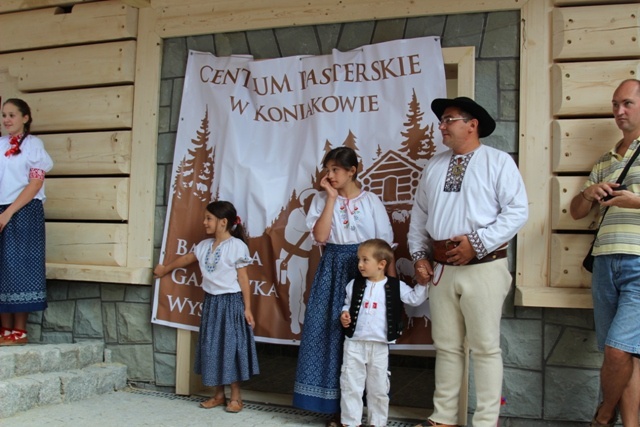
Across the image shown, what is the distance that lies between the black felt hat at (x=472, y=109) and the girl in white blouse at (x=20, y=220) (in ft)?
9.14

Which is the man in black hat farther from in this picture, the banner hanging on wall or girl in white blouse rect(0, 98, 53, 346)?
girl in white blouse rect(0, 98, 53, 346)

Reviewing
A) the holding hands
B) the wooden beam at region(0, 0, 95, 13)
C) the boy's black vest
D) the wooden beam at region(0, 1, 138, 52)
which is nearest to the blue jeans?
the boy's black vest

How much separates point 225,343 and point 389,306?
114cm

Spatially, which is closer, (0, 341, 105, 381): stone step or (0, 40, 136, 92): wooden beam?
(0, 341, 105, 381): stone step

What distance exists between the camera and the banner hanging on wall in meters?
4.13

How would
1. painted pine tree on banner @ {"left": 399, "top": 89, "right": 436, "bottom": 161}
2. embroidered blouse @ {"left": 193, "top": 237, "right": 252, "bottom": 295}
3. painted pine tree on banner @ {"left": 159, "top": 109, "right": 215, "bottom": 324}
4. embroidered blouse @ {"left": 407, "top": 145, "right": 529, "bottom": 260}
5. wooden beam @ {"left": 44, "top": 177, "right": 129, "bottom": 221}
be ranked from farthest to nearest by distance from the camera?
wooden beam @ {"left": 44, "top": 177, "right": 129, "bottom": 221} → painted pine tree on banner @ {"left": 159, "top": 109, "right": 215, "bottom": 324} → embroidered blouse @ {"left": 193, "top": 237, "right": 252, "bottom": 295} → painted pine tree on banner @ {"left": 399, "top": 89, "right": 436, "bottom": 161} → embroidered blouse @ {"left": 407, "top": 145, "right": 529, "bottom": 260}

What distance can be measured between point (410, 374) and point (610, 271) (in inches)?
95.9

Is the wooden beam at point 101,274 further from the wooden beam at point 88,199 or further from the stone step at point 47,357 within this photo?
the stone step at point 47,357

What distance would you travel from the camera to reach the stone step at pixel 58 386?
3.93 meters

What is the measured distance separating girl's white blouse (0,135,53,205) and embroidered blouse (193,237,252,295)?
1.43 metres

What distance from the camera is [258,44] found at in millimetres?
4594

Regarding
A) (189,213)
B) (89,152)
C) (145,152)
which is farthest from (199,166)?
(89,152)

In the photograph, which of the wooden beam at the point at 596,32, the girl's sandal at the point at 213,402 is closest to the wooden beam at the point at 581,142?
the wooden beam at the point at 596,32

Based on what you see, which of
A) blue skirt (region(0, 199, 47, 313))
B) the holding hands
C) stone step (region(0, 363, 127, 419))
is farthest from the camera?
blue skirt (region(0, 199, 47, 313))
